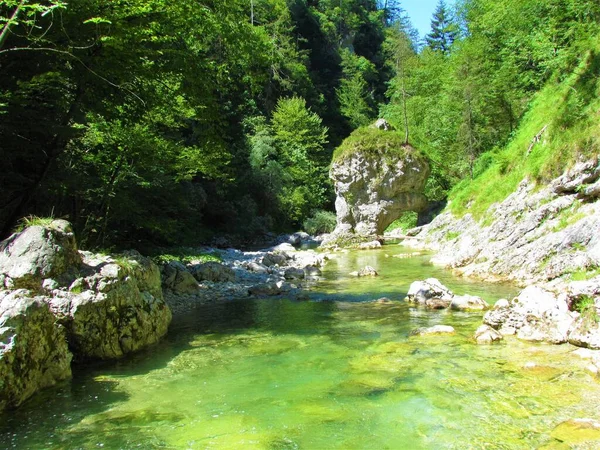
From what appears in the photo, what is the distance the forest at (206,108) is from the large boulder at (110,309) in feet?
7.09

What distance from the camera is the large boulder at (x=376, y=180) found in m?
30.5

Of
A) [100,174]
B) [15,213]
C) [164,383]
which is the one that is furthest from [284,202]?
[164,383]

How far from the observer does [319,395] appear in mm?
5680

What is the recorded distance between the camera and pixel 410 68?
4641 cm

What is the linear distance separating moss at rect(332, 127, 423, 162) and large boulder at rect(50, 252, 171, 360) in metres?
24.2

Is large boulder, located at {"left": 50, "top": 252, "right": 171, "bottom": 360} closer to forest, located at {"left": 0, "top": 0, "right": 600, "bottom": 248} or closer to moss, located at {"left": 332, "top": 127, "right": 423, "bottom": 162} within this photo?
forest, located at {"left": 0, "top": 0, "right": 600, "bottom": 248}

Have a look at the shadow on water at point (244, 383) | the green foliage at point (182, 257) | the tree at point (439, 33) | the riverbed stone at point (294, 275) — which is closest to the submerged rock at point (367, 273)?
the riverbed stone at point (294, 275)

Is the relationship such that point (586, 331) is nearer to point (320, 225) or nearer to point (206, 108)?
point (206, 108)

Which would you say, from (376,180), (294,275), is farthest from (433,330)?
(376,180)

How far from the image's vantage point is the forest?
8.35 metres

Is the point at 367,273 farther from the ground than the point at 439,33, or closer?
closer

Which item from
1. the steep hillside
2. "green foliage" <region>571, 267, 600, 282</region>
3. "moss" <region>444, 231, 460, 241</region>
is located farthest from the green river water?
"moss" <region>444, 231, 460, 241</region>

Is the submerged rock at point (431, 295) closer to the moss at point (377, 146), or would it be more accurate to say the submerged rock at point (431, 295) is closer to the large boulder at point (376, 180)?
the large boulder at point (376, 180)

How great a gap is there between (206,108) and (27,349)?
6792mm
